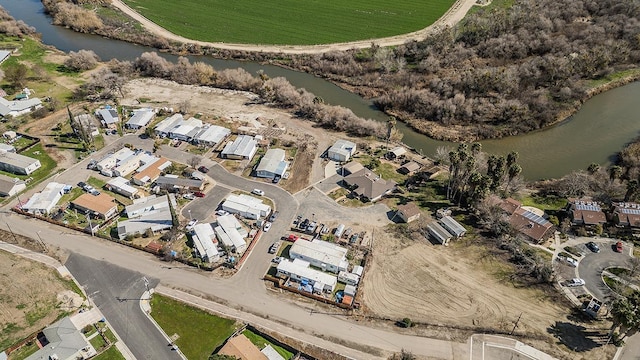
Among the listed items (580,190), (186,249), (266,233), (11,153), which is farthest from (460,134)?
(11,153)

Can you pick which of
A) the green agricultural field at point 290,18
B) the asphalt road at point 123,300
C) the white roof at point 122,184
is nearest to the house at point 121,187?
the white roof at point 122,184

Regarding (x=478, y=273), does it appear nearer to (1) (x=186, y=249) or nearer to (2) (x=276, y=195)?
(2) (x=276, y=195)

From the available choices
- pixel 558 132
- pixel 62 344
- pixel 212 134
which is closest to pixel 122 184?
pixel 212 134

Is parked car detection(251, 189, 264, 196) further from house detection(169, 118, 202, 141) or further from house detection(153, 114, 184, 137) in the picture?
house detection(153, 114, 184, 137)

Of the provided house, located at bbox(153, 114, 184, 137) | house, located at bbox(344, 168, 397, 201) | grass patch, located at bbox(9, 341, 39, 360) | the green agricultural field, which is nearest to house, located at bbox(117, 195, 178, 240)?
grass patch, located at bbox(9, 341, 39, 360)

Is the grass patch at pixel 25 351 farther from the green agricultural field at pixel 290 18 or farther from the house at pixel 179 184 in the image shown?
the green agricultural field at pixel 290 18

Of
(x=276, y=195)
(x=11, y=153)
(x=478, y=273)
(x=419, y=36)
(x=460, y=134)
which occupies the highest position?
(x=419, y=36)
